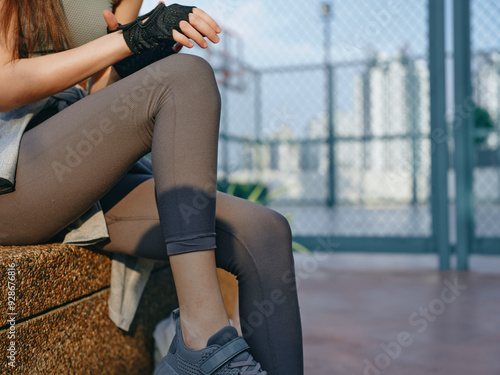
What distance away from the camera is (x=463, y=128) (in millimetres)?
3178

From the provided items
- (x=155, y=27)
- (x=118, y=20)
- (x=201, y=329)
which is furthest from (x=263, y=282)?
(x=118, y=20)

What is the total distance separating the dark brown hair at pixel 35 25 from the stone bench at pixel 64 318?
15.5 inches

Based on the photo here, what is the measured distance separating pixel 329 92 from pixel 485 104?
1340mm

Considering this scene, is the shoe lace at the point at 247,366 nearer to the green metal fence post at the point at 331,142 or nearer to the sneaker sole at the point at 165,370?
the sneaker sole at the point at 165,370

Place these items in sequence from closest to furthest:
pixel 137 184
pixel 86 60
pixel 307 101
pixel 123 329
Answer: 1. pixel 86 60
2. pixel 137 184
3. pixel 123 329
4. pixel 307 101

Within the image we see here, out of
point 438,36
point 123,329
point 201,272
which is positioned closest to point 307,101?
point 438,36

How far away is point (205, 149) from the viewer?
2.74 ft

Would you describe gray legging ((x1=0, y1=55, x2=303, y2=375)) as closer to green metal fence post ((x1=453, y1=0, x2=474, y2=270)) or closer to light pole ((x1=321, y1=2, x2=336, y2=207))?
green metal fence post ((x1=453, y1=0, x2=474, y2=270))

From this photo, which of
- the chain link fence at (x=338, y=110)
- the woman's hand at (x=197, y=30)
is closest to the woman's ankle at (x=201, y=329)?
the woman's hand at (x=197, y=30)

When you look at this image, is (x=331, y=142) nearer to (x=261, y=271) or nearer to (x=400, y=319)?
(x=400, y=319)

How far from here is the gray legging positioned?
0.82 metres

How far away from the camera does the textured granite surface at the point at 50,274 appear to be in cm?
89

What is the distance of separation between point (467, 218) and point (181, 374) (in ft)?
9.27

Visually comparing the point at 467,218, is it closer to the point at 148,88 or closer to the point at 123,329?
the point at 123,329
